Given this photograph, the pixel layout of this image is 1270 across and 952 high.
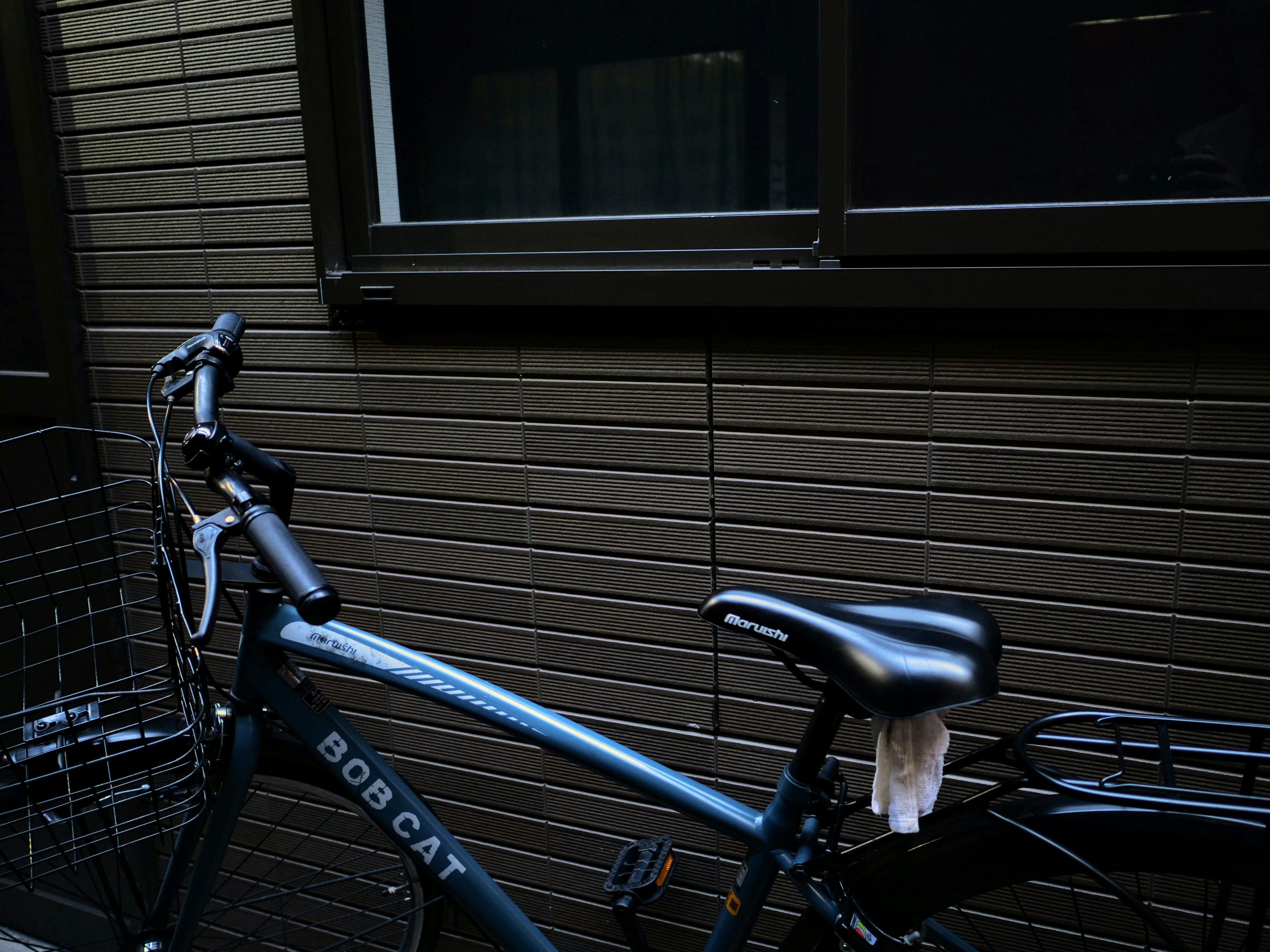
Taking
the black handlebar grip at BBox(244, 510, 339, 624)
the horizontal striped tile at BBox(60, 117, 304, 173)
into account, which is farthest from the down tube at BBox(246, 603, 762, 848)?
the horizontal striped tile at BBox(60, 117, 304, 173)

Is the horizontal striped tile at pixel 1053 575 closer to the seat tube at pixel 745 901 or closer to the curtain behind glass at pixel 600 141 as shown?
the seat tube at pixel 745 901

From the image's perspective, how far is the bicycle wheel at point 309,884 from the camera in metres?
2.53

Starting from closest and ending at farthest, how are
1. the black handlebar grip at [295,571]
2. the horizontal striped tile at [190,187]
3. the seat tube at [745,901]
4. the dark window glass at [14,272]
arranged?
the black handlebar grip at [295,571] → the seat tube at [745,901] → the horizontal striped tile at [190,187] → the dark window glass at [14,272]

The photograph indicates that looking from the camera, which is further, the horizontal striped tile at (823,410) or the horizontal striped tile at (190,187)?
the horizontal striped tile at (190,187)

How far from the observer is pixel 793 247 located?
215 cm

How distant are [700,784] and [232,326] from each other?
119cm

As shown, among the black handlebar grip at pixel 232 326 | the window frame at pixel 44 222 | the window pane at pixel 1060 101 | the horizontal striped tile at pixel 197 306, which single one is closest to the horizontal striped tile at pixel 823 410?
the window pane at pixel 1060 101

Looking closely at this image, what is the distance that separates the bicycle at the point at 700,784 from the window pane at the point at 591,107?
0.92 meters

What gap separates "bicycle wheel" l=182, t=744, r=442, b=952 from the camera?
2.53 m

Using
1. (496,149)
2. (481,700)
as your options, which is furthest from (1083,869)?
(496,149)

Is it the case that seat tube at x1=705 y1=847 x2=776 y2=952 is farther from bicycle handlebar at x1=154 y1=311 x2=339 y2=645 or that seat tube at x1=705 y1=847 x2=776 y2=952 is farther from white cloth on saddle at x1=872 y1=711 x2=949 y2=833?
bicycle handlebar at x1=154 y1=311 x2=339 y2=645

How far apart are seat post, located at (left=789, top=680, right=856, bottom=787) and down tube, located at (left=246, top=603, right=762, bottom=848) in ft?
0.49

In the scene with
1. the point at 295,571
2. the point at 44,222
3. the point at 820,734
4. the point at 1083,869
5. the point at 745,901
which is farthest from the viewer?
the point at 44,222

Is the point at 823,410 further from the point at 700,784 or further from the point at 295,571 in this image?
the point at 295,571
